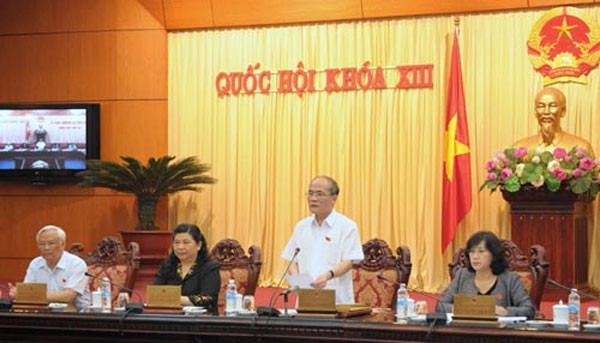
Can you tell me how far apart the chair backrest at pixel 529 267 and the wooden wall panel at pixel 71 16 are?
6.33m

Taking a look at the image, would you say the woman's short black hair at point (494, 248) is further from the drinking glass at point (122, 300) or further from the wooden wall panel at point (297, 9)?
the wooden wall panel at point (297, 9)

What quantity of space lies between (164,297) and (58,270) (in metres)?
0.98

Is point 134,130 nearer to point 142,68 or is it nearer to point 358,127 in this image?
point 142,68

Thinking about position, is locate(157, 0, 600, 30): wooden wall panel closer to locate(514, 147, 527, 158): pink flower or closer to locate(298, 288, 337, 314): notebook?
locate(514, 147, 527, 158): pink flower

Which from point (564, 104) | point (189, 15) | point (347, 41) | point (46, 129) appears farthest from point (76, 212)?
point (564, 104)

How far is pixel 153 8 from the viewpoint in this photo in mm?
10898

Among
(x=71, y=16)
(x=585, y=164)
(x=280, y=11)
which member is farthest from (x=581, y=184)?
(x=71, y=16)

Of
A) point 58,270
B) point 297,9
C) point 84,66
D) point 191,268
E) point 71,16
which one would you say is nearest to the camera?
point 191,268

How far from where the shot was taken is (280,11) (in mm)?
10492

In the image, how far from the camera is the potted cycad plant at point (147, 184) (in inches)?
398

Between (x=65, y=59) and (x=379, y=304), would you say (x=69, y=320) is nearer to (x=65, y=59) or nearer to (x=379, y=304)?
(x=379, y=304)

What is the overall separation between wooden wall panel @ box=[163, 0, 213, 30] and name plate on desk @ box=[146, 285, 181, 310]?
247 inches

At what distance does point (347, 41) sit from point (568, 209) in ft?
9.53

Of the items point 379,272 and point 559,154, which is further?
point 559,154
